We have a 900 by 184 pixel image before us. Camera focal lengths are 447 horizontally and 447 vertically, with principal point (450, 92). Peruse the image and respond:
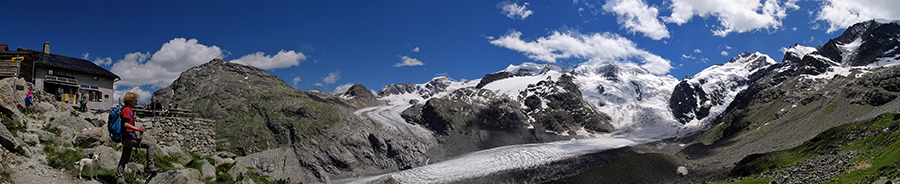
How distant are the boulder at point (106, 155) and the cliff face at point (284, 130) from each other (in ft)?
259

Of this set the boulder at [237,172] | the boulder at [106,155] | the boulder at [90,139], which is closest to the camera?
the boulder at [106,155]

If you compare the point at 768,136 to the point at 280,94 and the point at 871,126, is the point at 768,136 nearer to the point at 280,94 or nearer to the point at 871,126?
the point at 871,126

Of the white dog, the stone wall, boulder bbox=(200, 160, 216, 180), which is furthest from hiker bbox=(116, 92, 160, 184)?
the stone wall

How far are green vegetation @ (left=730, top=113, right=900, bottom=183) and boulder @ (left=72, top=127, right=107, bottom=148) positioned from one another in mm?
50805

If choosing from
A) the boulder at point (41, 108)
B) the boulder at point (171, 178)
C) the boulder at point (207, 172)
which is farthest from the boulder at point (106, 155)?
the boulder at point (41, 108)

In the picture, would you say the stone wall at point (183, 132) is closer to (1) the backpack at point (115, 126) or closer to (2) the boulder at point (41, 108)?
(2) the boulder at point (41, 108)

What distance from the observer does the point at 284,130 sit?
112812 millimetres

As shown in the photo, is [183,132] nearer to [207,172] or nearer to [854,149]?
[207,172]

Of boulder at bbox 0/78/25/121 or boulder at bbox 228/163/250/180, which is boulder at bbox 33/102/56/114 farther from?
boulder at bbox 228/163/250/180

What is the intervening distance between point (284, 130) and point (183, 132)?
85.9 meters

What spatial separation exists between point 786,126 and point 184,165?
148 metres

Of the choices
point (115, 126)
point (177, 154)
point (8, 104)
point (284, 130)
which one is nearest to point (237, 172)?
point (177, 154)

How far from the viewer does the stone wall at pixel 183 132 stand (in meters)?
28.6

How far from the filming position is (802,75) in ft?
620
